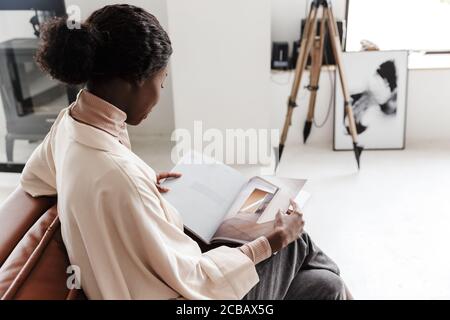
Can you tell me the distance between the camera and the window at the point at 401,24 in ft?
10.2

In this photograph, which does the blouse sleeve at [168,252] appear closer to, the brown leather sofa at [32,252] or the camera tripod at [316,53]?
the brown leather sofa at [32,252]

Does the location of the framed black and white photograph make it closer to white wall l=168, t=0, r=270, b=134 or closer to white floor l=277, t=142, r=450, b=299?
white floor l=277, t=142, r=450, b=299

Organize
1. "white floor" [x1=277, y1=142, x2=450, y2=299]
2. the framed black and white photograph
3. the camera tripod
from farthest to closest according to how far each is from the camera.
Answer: the framed black and white photograph, the camera tripod, "white floor" [x1=277, y1=142, x2=450, y2=299]

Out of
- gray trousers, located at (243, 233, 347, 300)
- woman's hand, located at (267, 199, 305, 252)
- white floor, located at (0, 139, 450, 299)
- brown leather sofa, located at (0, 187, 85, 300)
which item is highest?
brown leather sofa, located at (0, 187, 85, 300)

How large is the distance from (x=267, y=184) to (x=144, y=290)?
0.55 m

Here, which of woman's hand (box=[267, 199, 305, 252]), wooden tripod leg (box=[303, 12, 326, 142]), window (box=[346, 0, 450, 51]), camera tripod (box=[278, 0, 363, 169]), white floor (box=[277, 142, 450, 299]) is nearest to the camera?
woman's hand (box=[267, 199, 305, 252])

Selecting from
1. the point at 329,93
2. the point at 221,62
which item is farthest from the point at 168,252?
the point at 329,93

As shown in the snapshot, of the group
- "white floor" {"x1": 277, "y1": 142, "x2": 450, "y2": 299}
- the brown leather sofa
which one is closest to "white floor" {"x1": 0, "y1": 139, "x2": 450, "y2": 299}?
"white floor" {"x1": 277, "y1": 142, "x2": 450, "y2": 299}

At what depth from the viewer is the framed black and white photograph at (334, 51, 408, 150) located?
2992 millimetres

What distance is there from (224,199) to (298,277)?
29cm

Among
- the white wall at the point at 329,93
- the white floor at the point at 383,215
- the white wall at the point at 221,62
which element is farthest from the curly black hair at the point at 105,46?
the white wall at the point at 329,93

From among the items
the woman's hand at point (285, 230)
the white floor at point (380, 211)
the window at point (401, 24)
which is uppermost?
the window at point (401, 24)
